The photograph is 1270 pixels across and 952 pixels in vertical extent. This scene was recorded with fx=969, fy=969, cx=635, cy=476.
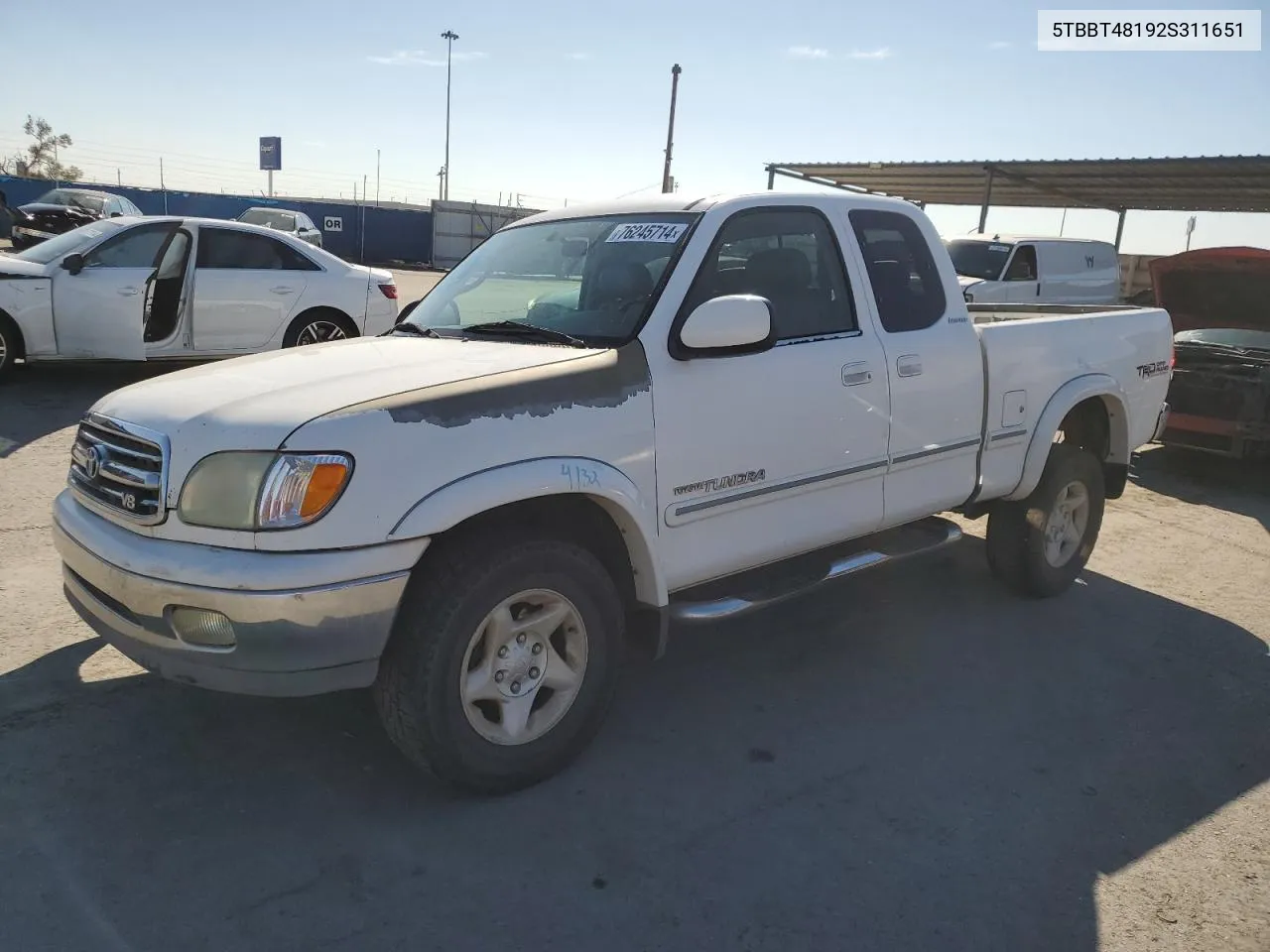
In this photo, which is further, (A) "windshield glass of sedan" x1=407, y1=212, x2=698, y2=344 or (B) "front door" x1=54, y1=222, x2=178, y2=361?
(B) "front door" x1=54, y1=222, x2=178, y2=361

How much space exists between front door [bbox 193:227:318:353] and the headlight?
7.24 m

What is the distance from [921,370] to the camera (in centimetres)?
423

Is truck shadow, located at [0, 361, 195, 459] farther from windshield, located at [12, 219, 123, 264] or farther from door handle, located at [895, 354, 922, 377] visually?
door handle, located at [895, 354, 922, 377]

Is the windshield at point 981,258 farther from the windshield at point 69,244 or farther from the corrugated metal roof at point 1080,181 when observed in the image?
the windshield at point 69,244

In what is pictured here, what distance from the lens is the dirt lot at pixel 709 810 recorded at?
8.53 feet

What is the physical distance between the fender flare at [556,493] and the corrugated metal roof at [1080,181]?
1925 cm

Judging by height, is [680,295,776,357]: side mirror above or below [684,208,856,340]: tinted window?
below

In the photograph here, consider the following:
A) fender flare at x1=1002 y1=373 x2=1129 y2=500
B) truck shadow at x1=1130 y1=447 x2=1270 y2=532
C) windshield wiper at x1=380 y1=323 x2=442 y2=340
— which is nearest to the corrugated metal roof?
truck shadow at x1=1130 y1=447 x2=1270 y2=532

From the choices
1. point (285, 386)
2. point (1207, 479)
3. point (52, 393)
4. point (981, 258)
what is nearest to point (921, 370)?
point (285, 386)

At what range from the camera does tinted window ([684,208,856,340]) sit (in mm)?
3670

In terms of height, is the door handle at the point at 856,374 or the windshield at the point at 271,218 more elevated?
the windshield at the point at 271,218

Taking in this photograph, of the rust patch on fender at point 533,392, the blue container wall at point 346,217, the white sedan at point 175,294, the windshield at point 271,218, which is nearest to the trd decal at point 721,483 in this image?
the rust patch on fender at point 533,392

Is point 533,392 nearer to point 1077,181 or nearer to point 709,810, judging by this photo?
point 709,810

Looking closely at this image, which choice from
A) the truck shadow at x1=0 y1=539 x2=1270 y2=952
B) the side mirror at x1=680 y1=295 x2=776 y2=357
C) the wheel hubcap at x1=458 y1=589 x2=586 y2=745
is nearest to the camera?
the truck shadow at x1=0 y1=539 x2=1270 y2=952
